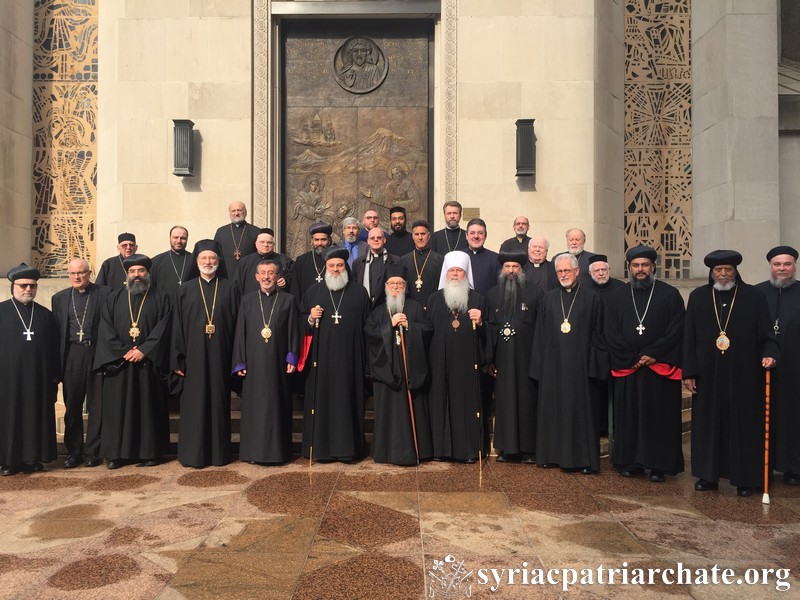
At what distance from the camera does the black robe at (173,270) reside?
306 inches

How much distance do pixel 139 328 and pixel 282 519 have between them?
110 inches

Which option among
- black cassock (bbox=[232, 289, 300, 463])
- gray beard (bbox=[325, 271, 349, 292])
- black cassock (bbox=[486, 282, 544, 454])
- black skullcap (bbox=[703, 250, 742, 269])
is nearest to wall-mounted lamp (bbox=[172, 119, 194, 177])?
black cassock (bbox=[232, 289, 300, 463])

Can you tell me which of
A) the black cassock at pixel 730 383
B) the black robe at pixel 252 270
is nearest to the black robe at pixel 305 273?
the black robe at pixel 252 270

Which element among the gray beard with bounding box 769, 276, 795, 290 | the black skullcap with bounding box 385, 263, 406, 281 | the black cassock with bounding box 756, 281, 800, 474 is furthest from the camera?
the black skullcap with bounding box 385, 263, 406, 281

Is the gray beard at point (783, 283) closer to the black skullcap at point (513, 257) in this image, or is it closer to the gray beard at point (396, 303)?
the black skullcap at point (513, 257)

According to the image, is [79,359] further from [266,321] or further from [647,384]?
[647,384]

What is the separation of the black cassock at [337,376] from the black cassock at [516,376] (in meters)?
1.31

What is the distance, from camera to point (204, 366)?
6.45 meters

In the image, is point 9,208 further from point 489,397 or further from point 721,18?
point 721,18

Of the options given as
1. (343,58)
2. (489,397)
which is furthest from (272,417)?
(343,58)

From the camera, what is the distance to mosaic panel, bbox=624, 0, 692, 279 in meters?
10.1

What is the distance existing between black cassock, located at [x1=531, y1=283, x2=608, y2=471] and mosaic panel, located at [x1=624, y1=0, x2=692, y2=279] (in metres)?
4.11

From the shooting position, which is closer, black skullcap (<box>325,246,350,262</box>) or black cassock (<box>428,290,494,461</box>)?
black cassock (<box>428,290,494,461</box>)

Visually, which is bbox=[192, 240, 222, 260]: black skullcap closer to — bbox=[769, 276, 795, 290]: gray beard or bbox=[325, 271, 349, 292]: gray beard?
bbox=[325, 271, 349, 292]: gray beard
